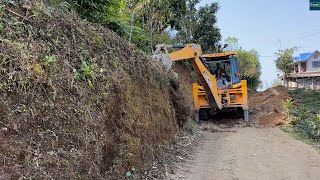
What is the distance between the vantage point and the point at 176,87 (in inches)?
428

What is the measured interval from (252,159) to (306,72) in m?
49.8

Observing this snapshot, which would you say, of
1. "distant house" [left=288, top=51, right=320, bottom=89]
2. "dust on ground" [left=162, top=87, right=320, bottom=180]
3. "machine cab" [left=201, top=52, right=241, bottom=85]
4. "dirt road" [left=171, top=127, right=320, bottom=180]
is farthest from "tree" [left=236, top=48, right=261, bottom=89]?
"dirt road" [left=171, top=127, right=320, bottom=180]

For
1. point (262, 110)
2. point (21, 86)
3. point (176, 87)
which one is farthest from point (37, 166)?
point (262, 110)

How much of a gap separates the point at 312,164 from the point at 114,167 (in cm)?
490

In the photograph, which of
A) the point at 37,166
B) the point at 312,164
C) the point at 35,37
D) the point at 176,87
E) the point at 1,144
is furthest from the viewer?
the point at 176,87

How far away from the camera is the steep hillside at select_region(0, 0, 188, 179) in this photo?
3.22m

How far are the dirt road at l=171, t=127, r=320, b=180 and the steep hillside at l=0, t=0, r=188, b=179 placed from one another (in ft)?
5.21

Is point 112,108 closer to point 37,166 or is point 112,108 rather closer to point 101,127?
point 101,127

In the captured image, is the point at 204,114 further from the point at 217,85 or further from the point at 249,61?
the point at 249,61

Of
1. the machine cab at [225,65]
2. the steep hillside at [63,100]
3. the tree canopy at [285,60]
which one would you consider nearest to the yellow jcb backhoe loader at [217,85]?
the machine cab at [225,65]

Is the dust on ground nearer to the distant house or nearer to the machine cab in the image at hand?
the machine cab

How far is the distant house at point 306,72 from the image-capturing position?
47.2 m

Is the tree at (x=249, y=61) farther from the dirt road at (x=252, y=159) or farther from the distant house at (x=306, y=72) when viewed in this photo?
the dirt road at (x=252, y=159)

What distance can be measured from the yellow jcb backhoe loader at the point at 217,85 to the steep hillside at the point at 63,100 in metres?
6.20
